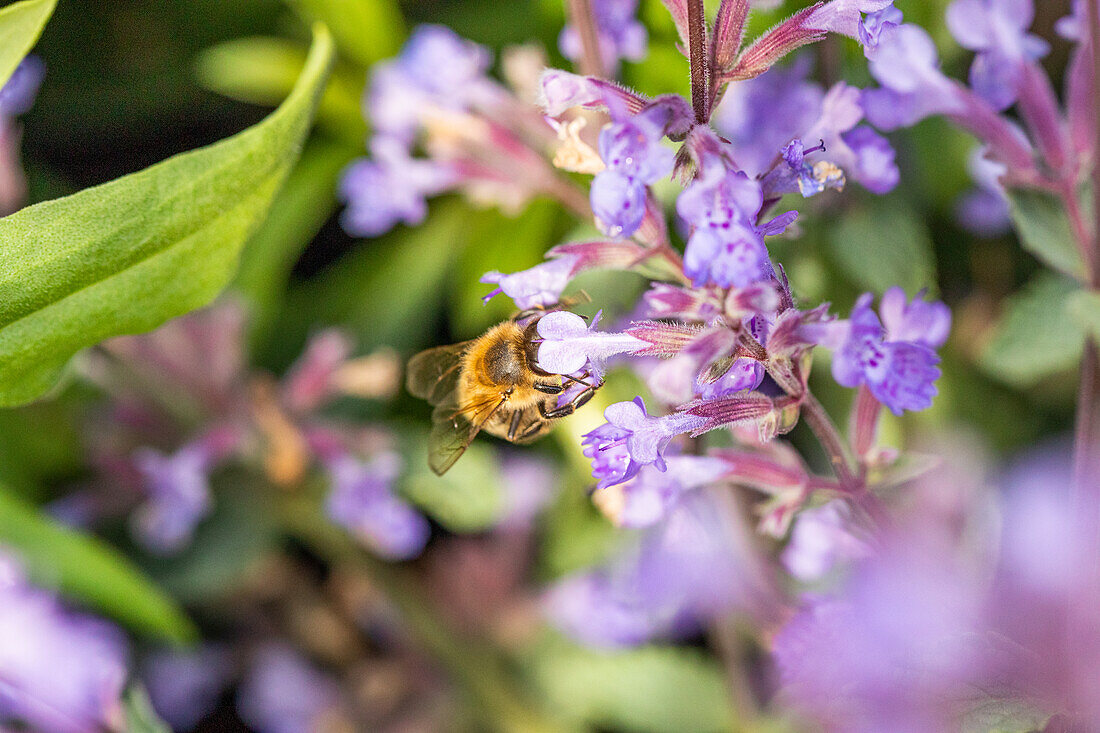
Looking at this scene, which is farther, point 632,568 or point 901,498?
point 632,568

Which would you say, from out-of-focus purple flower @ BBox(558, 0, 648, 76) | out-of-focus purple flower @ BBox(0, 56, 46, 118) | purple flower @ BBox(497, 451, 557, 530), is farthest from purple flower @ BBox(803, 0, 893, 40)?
purple flower @ BBox(497, 451, 557, 530)

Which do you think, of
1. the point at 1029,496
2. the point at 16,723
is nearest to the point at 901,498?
the point at 1029,496

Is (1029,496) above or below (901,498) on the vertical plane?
below

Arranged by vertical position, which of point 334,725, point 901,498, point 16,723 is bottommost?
point 334,725

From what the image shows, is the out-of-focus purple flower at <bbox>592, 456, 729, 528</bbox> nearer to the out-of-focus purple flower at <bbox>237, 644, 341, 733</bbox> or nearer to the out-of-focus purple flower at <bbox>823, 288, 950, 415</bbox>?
the out-of-focus purple flower at <bbox>823, 288, 950, 415</bbox>

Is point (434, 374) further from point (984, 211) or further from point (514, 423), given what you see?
point (984, 211)

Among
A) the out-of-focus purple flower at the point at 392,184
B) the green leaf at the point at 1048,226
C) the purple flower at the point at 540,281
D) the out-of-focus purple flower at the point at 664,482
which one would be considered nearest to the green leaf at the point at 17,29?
the purple flower at the point at 540,281

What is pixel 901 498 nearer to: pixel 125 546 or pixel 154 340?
pixel 154 340

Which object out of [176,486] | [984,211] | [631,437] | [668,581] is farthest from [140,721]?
[984,211]
